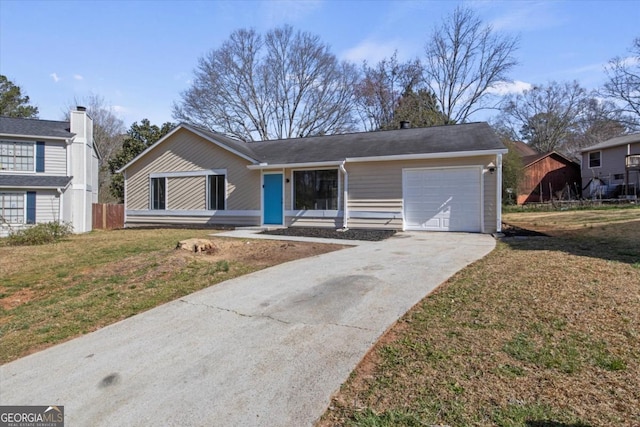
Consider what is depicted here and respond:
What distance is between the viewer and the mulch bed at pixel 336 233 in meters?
10.8

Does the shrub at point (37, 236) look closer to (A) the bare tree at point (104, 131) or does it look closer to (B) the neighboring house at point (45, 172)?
(B) the neighboring house at point (45, 172)

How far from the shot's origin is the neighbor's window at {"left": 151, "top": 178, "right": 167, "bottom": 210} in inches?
657

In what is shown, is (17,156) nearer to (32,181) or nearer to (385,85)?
(32,181)

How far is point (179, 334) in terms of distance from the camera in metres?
3.96

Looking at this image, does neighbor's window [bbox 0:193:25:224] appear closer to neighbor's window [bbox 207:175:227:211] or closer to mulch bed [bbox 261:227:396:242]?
neighbor's window [bbox 207:175:227:211]

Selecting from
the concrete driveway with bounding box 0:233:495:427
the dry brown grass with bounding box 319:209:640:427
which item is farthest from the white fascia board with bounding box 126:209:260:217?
the dry brown grass with bounding box 319:209:640:427

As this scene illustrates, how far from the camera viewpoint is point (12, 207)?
17109 mm

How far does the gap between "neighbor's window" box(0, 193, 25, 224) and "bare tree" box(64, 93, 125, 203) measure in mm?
15877

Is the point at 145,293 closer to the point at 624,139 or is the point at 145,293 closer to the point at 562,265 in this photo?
the point at 562,265

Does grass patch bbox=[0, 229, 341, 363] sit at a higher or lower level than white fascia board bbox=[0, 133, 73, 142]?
lower

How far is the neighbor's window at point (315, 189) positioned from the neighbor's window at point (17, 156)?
13960 millimetres

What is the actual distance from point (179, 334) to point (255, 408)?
180cm

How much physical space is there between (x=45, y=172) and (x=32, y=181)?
40.4 inches

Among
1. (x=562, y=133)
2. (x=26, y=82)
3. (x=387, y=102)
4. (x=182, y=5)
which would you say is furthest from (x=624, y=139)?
(x=26, y=82)
